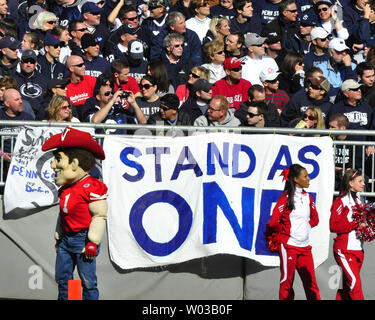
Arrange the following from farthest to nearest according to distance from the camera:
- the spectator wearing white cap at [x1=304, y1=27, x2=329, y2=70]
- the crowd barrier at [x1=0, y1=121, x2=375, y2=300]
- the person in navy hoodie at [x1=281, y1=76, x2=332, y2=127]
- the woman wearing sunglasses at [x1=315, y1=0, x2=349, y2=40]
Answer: the woman wearing sunglasses at [x1=315, y1=0, x2=349, y2=40]
the spectator wearing white cap at [x1=304, y1=27, x2=329, y2=70]
the person in navy hoodie at [x1=281, y1=76, x2=332, y2=127]
the crowd barrier at [x1=0, y1=121, x2=375, y2=300]

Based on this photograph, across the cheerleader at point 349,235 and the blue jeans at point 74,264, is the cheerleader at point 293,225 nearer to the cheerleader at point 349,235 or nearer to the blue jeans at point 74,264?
the cheerleader at point 349,235

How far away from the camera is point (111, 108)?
1411 cm

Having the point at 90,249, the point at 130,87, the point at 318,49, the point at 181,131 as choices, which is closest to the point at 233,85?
the point at 130,87

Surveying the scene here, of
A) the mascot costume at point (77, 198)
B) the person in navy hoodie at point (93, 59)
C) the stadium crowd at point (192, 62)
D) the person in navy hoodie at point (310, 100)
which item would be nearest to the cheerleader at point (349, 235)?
the stadium crowd at point (192, 62)

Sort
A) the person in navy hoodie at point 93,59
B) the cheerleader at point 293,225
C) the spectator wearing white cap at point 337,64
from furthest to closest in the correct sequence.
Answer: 1. the spectator wearing white cap at point 337,64
2. the person in navy hoodie at point 93,59
3. the cheerleader at point 293,225

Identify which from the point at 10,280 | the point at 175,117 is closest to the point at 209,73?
the point at 175,117

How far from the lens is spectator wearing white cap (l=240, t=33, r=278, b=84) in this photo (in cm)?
1639

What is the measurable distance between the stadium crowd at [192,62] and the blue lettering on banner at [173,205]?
1202 millimetres

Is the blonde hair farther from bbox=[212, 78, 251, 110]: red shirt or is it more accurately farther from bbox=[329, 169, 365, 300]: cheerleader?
bbox=[329, 169, 365, 300]: cheerleader

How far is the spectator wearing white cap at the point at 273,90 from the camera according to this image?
609 inches

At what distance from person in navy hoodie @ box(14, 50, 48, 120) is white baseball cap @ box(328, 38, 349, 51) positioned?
14.3 feet

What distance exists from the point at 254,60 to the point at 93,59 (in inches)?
92.1

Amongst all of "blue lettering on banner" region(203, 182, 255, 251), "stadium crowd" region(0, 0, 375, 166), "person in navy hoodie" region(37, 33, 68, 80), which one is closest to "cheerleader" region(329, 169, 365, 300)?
"stadium crowd" region(0, 0, 375, 166)

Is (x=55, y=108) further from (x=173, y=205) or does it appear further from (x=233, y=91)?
(x=233, y=91)
